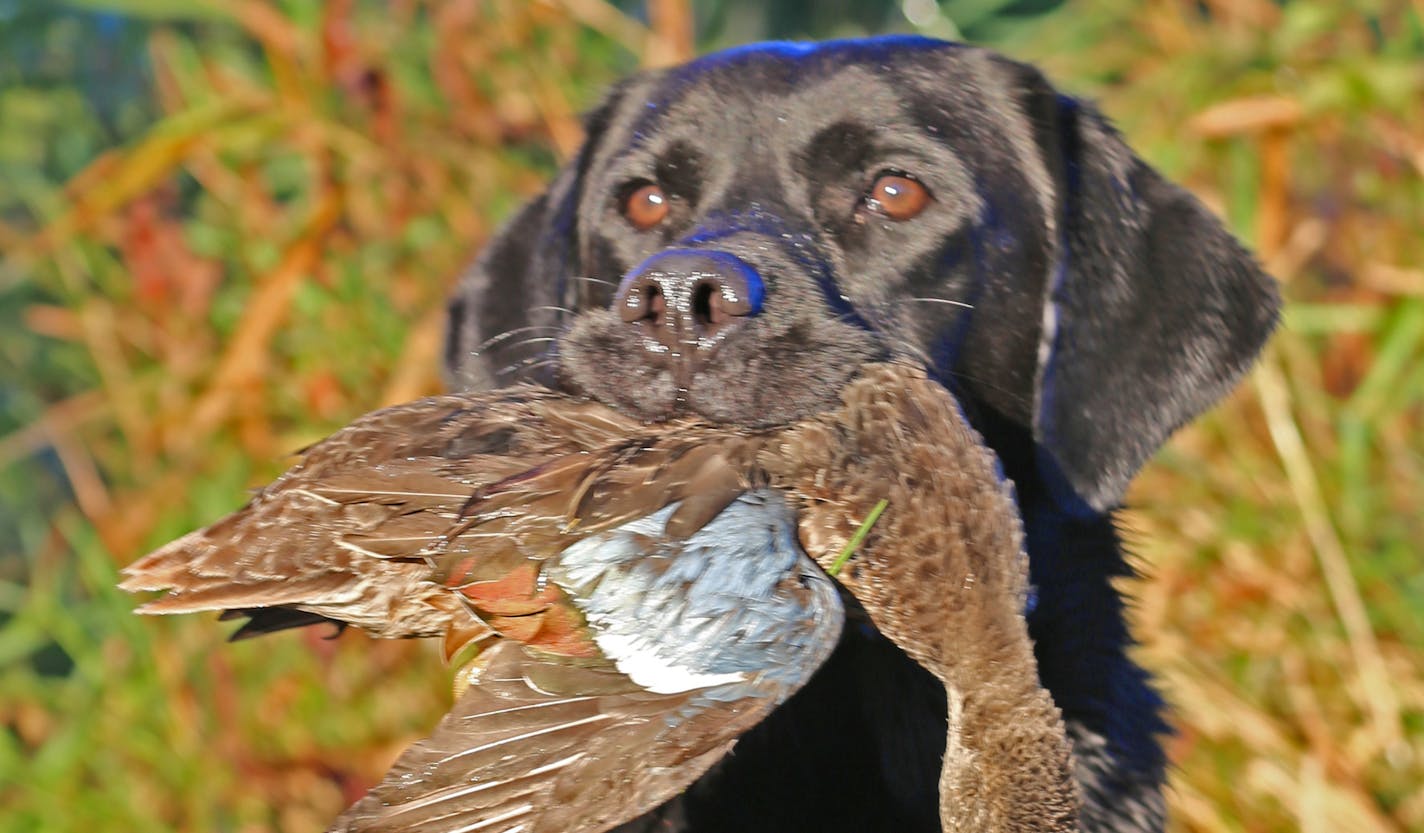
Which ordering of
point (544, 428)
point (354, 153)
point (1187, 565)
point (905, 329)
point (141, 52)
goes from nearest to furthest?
1. point (544, 428)
2. point (905, 329)
3. point (1187, 565)
4. point (354, 153)
5. point (141, 52)

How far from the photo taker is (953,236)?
8.41 ft

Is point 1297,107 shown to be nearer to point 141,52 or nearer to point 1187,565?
point 1187,565

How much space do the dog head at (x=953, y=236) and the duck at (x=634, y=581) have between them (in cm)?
47

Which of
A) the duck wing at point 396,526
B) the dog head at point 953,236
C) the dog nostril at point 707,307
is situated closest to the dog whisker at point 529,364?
the dog head at point 953,236

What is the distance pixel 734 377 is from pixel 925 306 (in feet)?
1.80

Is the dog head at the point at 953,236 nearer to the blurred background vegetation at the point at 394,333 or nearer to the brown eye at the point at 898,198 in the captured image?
the brown eye at the point at 898,198

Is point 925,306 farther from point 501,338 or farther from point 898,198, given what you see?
point 501,338

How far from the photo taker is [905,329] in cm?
249

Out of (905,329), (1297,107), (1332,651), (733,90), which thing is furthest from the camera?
(1297,107)

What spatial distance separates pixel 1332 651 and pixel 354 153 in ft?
9.41

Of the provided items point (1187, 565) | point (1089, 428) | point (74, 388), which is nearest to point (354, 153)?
point (74, 388)

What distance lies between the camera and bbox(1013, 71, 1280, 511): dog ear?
252 cm

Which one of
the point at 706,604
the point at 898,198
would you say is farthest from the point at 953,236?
the point at 706,604

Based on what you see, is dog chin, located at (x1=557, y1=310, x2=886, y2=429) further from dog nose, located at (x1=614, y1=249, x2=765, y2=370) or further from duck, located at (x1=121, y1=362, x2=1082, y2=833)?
duck, located at (x1=121, y1=362, x2=1082, y2=833)
